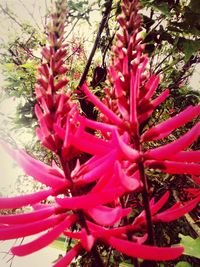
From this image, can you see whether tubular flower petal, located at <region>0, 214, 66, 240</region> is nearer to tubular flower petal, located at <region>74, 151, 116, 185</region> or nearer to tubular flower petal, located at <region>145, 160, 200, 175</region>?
A: tubular flower petal, located at <region>74, 151, 116, 185</region>

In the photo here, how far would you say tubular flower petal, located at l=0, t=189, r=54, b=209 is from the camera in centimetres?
79

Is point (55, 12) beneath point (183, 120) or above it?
above

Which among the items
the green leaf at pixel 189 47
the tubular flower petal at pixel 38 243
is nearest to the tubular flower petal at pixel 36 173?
the tubular flower petal at pixel 38 243

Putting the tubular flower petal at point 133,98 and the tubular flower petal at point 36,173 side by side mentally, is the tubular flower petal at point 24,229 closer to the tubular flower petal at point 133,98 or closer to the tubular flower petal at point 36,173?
the tubular flower petal at point 36,173

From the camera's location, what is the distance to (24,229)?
0.75m

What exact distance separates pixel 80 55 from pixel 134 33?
3704 mm

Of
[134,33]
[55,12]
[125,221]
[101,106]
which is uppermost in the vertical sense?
[55,12]

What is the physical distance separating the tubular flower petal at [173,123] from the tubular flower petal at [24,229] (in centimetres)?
32

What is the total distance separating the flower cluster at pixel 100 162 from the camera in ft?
2.36

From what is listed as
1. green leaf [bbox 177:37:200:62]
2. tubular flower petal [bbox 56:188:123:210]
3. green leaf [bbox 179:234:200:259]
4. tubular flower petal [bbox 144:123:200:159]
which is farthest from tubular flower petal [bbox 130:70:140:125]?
green leaf [bbox 177:37:200:62]

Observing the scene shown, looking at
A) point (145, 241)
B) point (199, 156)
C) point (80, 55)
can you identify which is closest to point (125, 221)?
point (145, 241)

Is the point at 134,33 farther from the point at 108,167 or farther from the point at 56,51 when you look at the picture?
the point at 108,167

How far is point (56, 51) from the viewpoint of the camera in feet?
2.99

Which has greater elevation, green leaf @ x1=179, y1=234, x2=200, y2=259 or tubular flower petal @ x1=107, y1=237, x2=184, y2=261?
tubular flower petal @ x1=107, y1=237, x2=184, y2=261
